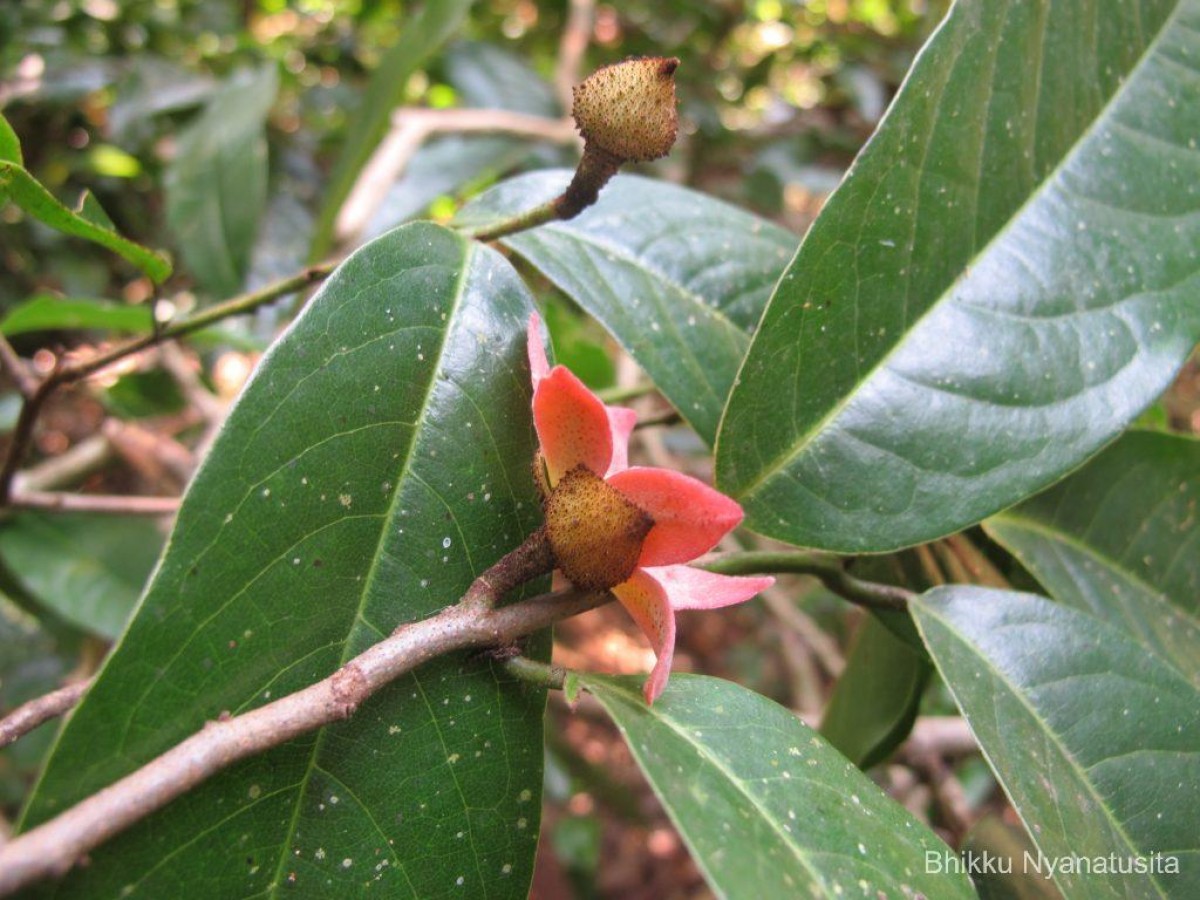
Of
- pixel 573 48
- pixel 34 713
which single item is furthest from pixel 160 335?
pixel 573 48

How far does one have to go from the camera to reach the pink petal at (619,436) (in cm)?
51

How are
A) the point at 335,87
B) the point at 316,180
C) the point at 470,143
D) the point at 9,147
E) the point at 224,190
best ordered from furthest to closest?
the point at 335,87, the point at 316,180, the point at 470,143, the point at 224,190, the point at 9,147

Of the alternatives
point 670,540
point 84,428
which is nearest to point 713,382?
point 670,540

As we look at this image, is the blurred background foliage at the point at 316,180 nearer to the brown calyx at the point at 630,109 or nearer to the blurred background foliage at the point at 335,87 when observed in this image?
the blurred background foliage at the point at 335,87

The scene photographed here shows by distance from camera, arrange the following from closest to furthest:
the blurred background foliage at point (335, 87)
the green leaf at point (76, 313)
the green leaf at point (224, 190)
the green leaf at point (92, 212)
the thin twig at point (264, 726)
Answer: the thin twig at point (264, 726) → the green leaf at point (92, 212) → the green leaf at point (76, 313) → the green leaf at point (224, 190) → the blurred background foliage at point (335, 87)

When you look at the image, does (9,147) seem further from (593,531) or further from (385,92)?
(385,92)

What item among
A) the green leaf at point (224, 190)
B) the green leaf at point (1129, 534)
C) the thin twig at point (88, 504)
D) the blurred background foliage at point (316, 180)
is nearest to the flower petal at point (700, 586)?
the green leaf at point (1129, 534)

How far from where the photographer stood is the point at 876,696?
2.69ft

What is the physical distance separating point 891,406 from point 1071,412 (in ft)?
0.41

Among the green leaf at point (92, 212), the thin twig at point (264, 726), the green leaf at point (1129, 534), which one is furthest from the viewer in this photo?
the green leaf at point (1129, 534)

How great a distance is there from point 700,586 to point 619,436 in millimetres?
98

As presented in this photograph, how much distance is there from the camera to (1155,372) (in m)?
0.64

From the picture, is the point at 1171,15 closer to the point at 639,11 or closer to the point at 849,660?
the point at 849,660

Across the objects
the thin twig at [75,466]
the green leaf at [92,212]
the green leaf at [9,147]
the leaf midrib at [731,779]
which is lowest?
the thin twig at [75,466]
